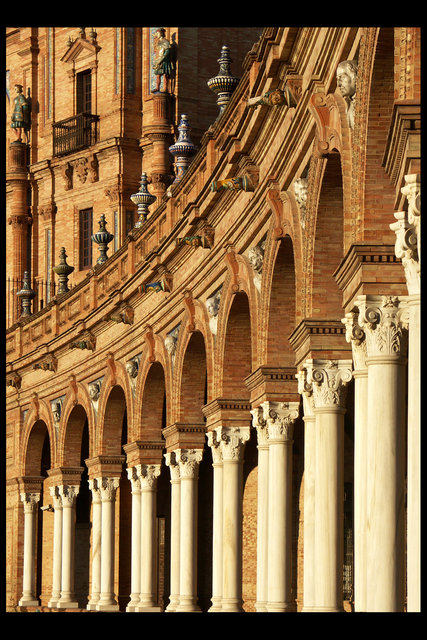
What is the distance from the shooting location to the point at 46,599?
49.6m

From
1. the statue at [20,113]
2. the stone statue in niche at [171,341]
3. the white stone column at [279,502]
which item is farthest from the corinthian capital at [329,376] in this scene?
the statue at [20,113]

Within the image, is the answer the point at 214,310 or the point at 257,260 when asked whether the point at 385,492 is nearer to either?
the point at 257,260

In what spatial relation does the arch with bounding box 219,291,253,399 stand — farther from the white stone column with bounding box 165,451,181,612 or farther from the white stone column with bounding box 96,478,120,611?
the white stone column with bounding box 96,478,120,611

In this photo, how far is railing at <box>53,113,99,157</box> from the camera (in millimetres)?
53719

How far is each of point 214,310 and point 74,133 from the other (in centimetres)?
2648

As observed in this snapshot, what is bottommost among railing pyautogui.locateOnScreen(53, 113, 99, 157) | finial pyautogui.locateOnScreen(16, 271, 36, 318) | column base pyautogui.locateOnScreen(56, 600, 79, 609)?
column base pyautogui.locateOnScreen(56, 600, 79, 609)

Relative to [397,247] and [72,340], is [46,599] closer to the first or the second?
[72,340]

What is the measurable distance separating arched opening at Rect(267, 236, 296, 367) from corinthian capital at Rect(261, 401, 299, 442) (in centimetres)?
64

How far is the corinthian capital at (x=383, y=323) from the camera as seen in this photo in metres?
16.8

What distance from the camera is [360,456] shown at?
17344 mm

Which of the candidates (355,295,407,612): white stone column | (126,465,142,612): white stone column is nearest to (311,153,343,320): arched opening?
(355,295,407,612): white stone column

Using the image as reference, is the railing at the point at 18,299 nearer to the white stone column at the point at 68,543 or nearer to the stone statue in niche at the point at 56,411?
the stone statue in niche at the point at 56,411

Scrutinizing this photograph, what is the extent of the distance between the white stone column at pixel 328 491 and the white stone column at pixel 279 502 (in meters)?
3.62
